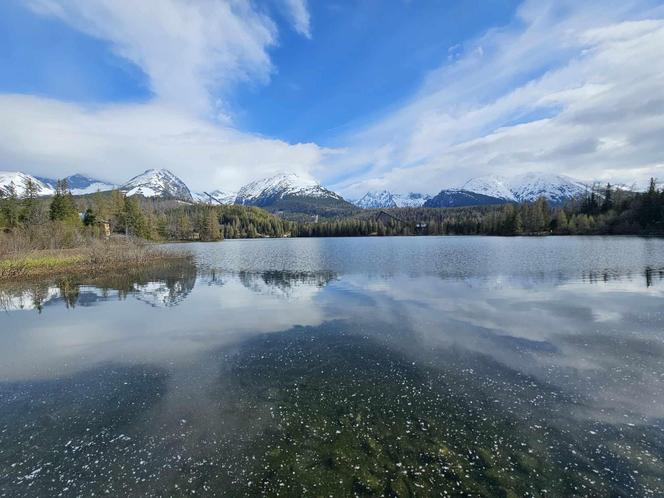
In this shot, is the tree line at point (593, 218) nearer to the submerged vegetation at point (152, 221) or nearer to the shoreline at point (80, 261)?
the submerged vegetation at point (152, 221)

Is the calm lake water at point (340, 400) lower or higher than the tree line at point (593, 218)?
lower

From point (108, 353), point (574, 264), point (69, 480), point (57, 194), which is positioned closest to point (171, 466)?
point (69, 480)

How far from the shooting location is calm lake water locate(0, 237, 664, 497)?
7117 mm

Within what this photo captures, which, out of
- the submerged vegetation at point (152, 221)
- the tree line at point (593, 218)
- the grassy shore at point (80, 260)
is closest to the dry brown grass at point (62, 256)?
the grassy shore at point (80, 260)

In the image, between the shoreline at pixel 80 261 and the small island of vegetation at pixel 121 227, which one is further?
the small island of vegetation at pixel 121 227

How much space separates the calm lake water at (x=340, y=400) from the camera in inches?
280

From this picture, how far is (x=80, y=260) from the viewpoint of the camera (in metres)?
48.3

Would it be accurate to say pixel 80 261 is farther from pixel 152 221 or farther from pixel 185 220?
pixel 185 220

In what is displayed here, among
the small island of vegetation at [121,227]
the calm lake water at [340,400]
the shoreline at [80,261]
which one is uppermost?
the small island of vegetation at [121,227]

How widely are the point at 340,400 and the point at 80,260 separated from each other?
5306 cm

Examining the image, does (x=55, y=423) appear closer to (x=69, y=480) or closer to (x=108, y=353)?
(x=69, y=480)

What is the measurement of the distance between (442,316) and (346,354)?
25.0 ft

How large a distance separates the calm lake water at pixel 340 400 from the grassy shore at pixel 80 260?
24.7 meters

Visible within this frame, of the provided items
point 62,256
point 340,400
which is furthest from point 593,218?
point 62,256
